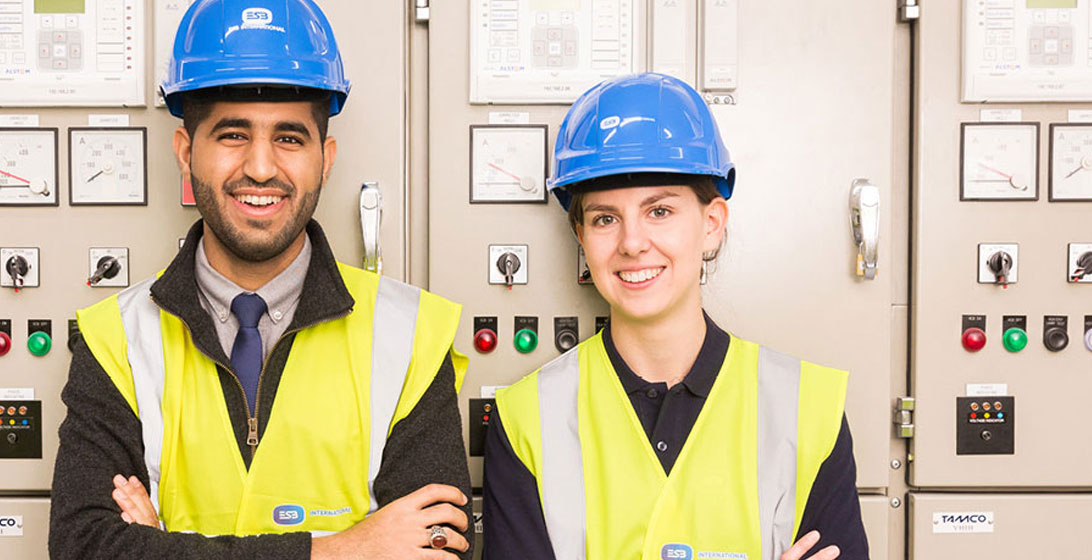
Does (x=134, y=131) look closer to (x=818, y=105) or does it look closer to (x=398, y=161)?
(x=398, y=161)

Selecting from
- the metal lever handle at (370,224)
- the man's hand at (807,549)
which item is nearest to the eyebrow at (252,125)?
the metal lever handle at (370,224)

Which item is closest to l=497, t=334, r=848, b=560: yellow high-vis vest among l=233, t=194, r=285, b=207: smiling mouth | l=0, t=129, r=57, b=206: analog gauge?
l=233, t=194, r=285, b=207: smiling mouth

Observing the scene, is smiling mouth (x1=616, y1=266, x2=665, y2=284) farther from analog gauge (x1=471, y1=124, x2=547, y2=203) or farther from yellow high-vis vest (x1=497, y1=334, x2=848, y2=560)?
analog gauge (x1=471, y1=124, x2=547, y2=203)

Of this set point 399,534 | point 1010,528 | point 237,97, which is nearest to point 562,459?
point 399,534

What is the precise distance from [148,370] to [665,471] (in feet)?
3.29

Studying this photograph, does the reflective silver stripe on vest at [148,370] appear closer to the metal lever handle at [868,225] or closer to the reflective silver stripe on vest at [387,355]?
the reflective silver stripe on vest at [387,355]

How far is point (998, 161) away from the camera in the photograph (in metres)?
1.86

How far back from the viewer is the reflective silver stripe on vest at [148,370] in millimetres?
1491

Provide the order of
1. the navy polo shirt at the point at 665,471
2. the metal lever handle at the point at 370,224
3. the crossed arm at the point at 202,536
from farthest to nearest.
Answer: the metal lever handle at the point at 370,224, the navy polo shirt at the point at 665,471, the crossed arm at the point at 202,536

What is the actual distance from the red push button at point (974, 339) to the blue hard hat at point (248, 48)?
150cm

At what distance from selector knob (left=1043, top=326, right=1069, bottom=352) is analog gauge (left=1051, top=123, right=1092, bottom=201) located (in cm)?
30

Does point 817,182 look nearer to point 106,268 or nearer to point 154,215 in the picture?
point 154,215

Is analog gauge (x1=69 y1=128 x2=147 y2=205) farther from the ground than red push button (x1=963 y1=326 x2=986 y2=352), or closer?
farther from the ground

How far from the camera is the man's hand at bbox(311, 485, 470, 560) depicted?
137 centimetres
